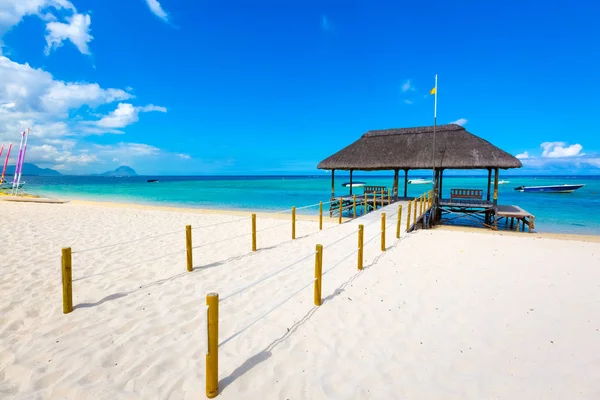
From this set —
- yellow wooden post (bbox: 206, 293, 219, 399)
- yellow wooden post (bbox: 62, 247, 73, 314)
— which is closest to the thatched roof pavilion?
yellow wooden post (bbox: 206, 293, 219, 399)

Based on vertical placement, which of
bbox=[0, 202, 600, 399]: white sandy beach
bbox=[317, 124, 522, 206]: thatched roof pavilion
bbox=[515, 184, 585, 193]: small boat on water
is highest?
bbox=[317, 124, 522, 206]: thatched roof pavilion

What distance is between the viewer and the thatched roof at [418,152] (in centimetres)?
1359

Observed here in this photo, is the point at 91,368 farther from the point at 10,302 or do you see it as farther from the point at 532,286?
the point at 532,286

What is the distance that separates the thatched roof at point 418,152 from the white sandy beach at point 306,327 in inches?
319

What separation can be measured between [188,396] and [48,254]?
590 cm

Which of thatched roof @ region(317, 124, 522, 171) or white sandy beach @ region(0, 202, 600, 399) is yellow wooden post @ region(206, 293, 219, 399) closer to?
white sandy beach @ region(0, 202, 600, 399)

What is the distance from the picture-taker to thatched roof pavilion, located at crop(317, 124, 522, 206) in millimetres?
13592

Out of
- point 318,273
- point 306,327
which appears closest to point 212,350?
point 306,327

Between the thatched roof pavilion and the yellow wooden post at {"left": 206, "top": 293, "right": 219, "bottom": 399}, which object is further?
the thatched roof pavilion

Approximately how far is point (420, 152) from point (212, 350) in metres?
15.6

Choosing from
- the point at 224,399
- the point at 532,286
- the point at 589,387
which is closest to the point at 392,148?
the point at 532,286

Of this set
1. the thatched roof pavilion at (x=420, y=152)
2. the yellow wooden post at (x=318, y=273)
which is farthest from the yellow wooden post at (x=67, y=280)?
the thatched roof pavilion at (x=420, y=152)

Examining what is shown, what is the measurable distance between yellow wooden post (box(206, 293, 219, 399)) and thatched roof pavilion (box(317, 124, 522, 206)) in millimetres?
12433

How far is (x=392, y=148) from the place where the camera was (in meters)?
16.7
